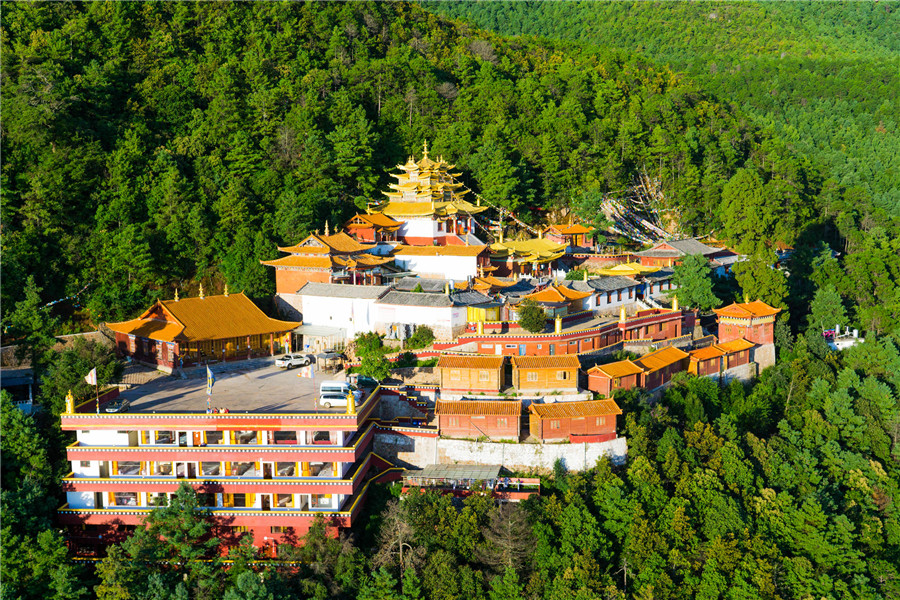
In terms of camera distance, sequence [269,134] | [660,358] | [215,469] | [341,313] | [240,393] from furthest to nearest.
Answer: [269,134]
[341,313]
[660,358]
[240,393]
[215,469]

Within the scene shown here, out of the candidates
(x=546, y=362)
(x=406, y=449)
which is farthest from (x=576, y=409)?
(x=406, y=449)

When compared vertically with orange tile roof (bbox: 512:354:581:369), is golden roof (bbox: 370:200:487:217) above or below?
above

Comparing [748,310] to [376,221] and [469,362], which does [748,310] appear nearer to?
[469,362]

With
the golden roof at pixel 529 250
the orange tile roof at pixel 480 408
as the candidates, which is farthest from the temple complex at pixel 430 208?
the orange tile roof at pixel 480 408

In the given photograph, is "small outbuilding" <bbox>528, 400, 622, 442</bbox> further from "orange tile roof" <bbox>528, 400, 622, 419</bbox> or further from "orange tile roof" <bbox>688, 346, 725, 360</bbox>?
"orange tile roof" <bbox>688, 346, 725, 360</bbox>

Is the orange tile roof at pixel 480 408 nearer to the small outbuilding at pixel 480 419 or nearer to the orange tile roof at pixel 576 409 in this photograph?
the small outbuilding at pixel 480 419

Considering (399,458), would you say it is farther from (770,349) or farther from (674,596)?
(770,349)

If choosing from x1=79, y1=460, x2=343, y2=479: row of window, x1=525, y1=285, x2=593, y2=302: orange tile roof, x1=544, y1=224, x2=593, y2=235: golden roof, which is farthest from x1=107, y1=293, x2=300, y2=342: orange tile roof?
x1=544, y1=224, x2=593, y2=235: golden roof
